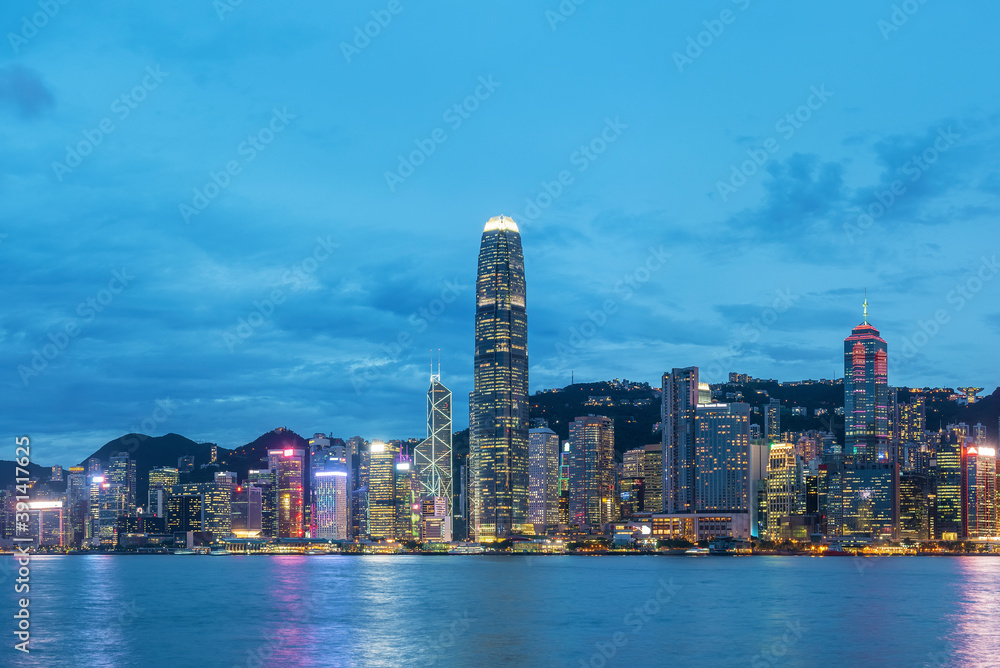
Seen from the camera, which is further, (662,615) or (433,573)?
(433,573)

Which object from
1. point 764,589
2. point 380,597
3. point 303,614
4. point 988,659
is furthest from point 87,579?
point 988,659

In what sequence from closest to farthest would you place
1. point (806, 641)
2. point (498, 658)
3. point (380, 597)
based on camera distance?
point (498, 658)
point (806, 641)
point (380, 597)

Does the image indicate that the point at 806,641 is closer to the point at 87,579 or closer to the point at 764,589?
the point at 764,589

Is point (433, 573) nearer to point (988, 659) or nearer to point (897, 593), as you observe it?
point (897, 593)

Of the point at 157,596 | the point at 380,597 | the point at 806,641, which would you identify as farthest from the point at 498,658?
the point at 157,596

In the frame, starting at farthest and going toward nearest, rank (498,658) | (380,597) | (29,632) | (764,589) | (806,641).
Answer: (764,589), (380,597), (29,632), (806,641), (498,658)

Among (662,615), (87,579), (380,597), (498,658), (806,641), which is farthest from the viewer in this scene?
(87,579)
